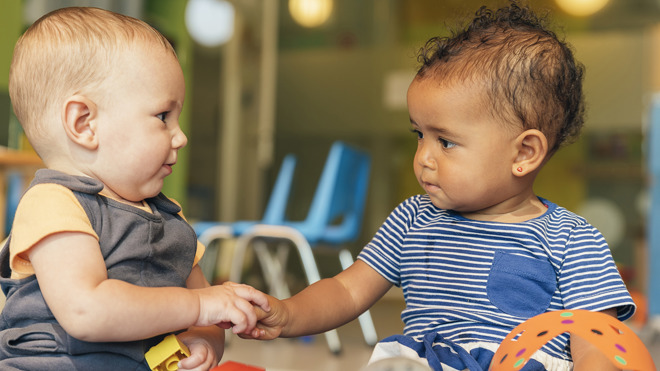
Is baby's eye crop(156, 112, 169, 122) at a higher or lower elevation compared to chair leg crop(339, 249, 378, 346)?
higher

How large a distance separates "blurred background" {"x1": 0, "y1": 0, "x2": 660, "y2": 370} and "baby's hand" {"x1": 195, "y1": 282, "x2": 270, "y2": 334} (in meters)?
3.64

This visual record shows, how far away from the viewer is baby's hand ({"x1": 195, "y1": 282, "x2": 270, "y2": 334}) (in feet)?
2.24

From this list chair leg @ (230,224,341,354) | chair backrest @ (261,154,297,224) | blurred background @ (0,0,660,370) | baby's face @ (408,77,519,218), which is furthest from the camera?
blurred background @ (0,0,660,370)

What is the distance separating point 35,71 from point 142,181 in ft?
0.50

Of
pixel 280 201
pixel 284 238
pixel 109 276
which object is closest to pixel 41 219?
pixel 109 276

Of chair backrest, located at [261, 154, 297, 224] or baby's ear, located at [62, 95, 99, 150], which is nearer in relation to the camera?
baby's ear, located at [62, 95, 99, 150]

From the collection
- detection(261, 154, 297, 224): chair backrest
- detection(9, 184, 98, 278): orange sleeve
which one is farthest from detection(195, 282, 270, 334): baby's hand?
detection(261, 154, 297, 224): chair backrest

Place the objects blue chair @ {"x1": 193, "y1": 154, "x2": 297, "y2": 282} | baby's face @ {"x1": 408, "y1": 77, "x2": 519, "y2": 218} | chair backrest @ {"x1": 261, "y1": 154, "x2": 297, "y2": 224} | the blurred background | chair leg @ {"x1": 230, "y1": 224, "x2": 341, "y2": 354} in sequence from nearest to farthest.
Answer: baby's face @ {"x1": 408, "y1": 77, "x2": 519, "y2": 218}, chair leg @ {"x1": 230, "y1": 224, "x2": 341, "y2": 354}, blue chair @ {"x1": 193, "y1": 154, "x2": 297, "y2": 282}, chair backrest @ {"x1": 261, "y1": 154, "x2": 297, "y2": 224}, the blurred background

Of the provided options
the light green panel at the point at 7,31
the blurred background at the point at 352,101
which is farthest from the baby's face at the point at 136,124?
the blurred background at the point at 352,101

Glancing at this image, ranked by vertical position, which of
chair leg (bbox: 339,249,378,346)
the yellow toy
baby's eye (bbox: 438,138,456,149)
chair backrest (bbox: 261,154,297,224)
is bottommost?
chair leg (bbox: 339,249,378,346)

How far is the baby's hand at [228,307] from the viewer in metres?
0.68

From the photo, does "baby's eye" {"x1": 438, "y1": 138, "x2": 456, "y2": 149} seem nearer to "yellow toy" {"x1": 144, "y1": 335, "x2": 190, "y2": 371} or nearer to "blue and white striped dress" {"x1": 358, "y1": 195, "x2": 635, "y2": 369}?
"blue and white striped dress" {"x1": 358, "y1": 195, "x2": 635, "y2": 369}

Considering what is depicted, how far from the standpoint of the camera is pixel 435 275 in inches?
35.0

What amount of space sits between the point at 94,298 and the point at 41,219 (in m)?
0.09
